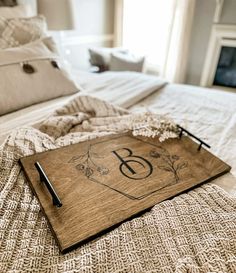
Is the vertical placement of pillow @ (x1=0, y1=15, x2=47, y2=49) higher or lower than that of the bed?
higher

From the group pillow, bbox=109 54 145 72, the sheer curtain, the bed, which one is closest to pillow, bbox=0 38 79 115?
the bed

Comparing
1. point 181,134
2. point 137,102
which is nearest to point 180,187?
point 181,134

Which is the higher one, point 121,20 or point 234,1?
point 234,1

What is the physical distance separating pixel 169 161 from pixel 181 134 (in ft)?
0.73

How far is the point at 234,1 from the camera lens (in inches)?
104

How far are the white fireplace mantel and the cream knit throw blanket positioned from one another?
8.76ft

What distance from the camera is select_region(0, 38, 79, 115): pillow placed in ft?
3.77

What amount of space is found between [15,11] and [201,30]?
2289mm

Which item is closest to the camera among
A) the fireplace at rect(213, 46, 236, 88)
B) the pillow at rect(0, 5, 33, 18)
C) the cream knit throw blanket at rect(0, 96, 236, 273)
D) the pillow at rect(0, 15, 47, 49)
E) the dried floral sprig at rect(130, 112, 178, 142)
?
the cream knit throw blanket at rect(0, 96, 236, 273)

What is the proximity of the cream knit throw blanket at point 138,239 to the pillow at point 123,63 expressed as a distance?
201 centimetres

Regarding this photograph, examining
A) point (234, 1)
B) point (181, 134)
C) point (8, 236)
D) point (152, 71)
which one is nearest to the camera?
point (8, 236)

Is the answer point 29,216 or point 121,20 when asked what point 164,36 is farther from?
point 29,216

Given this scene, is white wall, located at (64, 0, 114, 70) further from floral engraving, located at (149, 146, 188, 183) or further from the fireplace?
floral engraving, located at (149, 146, 188, 183)

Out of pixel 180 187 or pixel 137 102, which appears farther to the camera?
pixel 137 102
